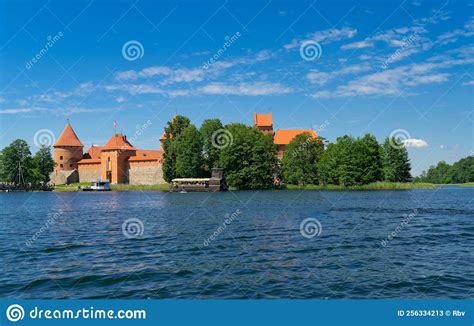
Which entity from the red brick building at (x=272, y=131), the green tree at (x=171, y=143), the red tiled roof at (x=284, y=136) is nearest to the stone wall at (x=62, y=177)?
the green tree at (x=171, y=143)

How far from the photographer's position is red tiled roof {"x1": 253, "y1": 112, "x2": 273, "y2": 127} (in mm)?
137000

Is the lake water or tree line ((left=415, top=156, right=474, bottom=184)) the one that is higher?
tree line ((left=415, top=156, right=474, bottom=184))

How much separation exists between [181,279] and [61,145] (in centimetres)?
12883

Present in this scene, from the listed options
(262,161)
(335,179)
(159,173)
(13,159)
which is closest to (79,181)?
(13,159)

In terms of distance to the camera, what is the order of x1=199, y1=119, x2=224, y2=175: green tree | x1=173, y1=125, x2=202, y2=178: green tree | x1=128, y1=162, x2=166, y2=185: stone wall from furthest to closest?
x1=128, y1=162, x2=166, y2=185: stone wall < x1=199, y1=119, x2=224, y2=175: green tree < x1=173, y1=125, x2=202, y2=178: green tree

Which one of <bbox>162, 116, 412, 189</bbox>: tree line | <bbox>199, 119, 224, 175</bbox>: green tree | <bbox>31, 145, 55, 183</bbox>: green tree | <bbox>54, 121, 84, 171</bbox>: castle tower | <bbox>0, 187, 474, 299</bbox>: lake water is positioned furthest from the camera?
<bbox>54, 121, 84, 171</bbox>: castle tower

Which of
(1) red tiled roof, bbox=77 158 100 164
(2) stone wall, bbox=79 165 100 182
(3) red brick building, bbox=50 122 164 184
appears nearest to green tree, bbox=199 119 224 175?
(3) red brick building, bbox=50 122 164 184

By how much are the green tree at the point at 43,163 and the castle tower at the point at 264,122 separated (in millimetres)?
64162

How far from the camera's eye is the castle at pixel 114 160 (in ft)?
370

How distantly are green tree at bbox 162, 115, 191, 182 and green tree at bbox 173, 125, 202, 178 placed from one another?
2304 millimetres

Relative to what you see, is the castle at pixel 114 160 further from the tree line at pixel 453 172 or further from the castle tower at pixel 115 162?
the tree line at pixel 453 172

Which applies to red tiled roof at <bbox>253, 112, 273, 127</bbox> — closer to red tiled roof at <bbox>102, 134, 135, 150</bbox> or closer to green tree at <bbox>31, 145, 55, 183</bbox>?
red tiled roof at <bbox>102, 134, 135, 150</bbox>

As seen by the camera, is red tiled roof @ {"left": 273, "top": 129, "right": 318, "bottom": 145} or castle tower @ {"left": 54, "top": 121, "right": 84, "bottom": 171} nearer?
red tiled roof @ {"left": 273, "top": 129, "right": 318, "bottom": 145}

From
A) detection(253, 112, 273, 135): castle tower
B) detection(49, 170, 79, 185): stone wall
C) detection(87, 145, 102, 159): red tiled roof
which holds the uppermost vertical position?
detection(253, 112, 273, 135): castle tower
